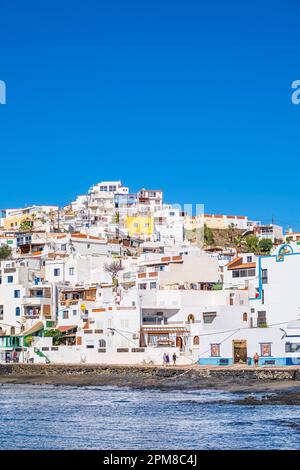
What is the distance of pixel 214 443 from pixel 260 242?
274 feet

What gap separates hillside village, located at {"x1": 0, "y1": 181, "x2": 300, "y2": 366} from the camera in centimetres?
5281

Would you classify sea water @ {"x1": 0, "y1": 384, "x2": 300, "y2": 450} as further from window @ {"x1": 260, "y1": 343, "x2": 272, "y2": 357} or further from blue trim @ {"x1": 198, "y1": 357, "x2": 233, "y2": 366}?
blue trim @ {"x1": 198, "y1": 357, "x2": 233, "y2": 366}

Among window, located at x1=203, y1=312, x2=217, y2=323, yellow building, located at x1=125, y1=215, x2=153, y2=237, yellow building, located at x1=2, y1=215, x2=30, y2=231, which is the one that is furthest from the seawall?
yellow building, located at x1=2, y1=215, x2=30, y2=231

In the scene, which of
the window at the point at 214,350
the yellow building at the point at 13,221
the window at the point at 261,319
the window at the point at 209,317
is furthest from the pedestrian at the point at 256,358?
the yellow building at the point at 13,221

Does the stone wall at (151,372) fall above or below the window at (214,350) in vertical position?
below

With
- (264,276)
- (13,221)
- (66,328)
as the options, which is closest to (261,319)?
(264,276)

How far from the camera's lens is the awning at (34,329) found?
209ft

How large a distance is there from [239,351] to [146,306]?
8.86 meters

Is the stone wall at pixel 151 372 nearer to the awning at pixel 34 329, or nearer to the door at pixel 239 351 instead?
the door at pixel 239 351

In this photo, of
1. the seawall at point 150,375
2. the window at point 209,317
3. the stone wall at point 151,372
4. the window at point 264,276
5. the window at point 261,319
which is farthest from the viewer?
the window at point 209,317

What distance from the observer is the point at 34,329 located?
6412cm

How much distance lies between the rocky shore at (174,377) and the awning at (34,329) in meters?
5.63

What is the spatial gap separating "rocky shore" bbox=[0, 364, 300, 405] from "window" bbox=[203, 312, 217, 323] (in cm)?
534

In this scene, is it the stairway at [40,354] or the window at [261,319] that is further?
the stairway at [40,354]
